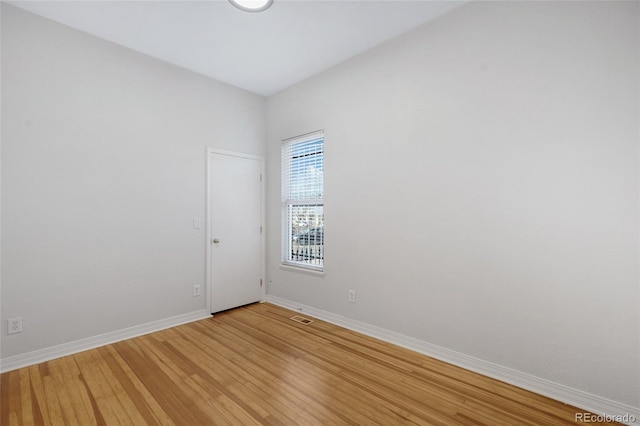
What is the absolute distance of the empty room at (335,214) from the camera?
185cm

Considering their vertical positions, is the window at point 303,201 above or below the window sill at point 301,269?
above

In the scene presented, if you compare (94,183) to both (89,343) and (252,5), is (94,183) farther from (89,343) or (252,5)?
(252,5)

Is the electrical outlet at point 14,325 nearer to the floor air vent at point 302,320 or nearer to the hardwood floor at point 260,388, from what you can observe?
the hardwood floor at point 260,388

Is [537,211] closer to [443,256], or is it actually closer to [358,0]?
[443,256]

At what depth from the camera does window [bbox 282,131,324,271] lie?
11.8 ft

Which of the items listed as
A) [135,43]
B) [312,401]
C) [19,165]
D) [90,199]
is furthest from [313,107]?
[312,401]

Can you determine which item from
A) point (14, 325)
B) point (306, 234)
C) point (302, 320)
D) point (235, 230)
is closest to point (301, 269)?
point (306, 234)

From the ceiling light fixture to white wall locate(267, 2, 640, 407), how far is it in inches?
45.7

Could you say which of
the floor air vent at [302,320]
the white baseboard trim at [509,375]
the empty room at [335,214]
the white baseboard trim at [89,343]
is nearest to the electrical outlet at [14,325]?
the empty room at [335,214]

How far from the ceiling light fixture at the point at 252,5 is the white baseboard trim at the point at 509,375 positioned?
3.08m

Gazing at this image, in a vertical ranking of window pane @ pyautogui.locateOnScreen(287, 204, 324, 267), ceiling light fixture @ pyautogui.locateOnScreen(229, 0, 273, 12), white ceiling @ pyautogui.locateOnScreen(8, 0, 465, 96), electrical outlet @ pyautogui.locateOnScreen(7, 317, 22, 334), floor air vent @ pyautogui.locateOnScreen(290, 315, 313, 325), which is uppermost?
white ceiling @ pyautogui.locateOnScreen(8, 0, 465, 96)

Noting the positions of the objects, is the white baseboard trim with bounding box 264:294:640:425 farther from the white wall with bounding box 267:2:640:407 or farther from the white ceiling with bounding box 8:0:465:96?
the white ceiling with bounding box 8:0:465:96

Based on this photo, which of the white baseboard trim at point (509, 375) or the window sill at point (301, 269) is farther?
the window sill at point (301, 269)

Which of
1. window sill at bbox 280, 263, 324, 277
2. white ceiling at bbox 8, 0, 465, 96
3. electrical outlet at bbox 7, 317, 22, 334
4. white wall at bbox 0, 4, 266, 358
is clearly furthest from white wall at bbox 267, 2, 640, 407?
electrical outlet at bbox 7, 317, 22, 334
